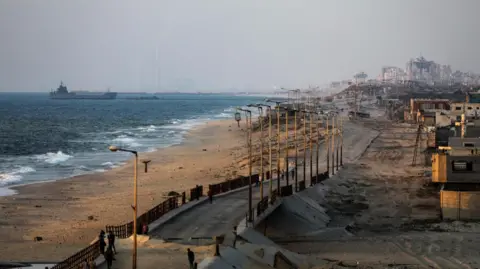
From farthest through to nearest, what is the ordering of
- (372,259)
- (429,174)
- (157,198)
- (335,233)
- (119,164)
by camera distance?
(119,164), (429,174), (157,198), (335,233), (372,259)

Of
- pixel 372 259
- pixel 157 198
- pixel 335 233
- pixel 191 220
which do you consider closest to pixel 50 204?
pixel 157 198

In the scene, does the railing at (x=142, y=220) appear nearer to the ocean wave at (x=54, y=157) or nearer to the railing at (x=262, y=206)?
the railing at (x=262, y=206)

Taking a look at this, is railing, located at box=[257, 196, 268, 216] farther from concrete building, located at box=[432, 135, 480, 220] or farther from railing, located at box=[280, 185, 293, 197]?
concrete building, located at box=[432, 135, 480, 220]

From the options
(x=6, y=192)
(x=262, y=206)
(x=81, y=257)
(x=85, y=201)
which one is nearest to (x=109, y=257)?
(x=81, y=257)

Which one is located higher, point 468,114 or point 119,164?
point 468,114

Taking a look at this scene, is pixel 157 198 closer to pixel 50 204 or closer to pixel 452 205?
pixel 50 204

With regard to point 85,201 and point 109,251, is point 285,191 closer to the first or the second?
point 85,201

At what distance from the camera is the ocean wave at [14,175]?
51344 millimetres

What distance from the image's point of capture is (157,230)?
25.6 m

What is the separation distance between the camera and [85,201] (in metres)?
41.5

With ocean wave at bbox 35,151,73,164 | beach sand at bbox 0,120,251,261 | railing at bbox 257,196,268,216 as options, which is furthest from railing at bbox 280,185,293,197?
ocean wave at bbox 35,151,73,164

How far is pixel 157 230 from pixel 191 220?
2589mm

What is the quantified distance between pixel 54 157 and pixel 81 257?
2129 inches

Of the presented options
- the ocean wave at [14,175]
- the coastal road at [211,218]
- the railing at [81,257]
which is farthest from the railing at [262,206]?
the ocean wave at [14,175]
